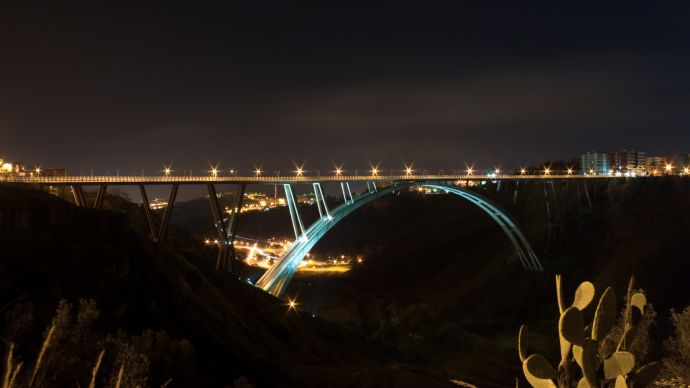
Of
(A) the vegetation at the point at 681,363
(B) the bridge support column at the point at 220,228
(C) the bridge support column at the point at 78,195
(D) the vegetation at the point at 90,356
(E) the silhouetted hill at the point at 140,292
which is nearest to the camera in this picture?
(D) the vegetation at the point at 90,356

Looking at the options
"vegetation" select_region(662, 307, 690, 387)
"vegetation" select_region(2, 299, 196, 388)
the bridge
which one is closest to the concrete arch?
the bridge

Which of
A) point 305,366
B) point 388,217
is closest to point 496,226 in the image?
point 388,217

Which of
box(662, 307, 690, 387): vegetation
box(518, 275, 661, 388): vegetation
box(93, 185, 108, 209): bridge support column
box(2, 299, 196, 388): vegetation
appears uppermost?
box(93, 185, 108, 209): bridge support column

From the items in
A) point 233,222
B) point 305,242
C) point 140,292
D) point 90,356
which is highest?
point 233,222

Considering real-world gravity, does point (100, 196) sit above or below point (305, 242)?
above

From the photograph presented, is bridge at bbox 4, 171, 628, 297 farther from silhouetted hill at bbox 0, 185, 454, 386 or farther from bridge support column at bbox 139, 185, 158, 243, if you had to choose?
silhouetted hill at bbox 0, 185, 454, 386

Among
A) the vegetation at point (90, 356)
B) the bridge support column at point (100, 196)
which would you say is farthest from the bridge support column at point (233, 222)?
the vegetation at point (90, 356)

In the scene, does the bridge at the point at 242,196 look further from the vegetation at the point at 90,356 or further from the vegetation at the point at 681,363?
the vegetation at the point at 681,363

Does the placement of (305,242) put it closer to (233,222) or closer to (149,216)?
(233,222)

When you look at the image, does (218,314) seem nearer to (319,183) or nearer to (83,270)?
(83,270)

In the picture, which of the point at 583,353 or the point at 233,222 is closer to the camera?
the point at 583,353

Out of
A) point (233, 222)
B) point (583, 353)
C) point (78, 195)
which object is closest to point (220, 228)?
point (233, 222)
